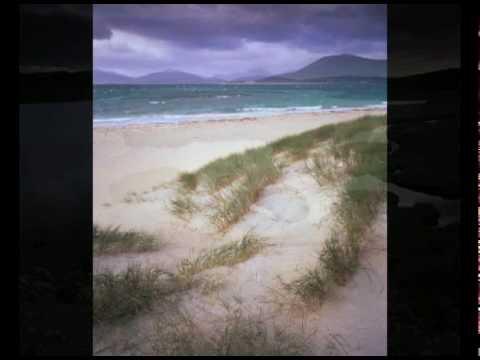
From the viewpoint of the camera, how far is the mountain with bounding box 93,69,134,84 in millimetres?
2000

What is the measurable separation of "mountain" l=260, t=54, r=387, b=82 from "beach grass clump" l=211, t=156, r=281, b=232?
0.45 metres

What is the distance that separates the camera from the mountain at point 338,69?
199cm

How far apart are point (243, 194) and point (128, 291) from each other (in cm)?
77

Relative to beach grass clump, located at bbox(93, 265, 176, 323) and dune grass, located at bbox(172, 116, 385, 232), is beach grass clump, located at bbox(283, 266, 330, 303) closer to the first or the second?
dune grass, located at bbox(172, 116, 385, 232)

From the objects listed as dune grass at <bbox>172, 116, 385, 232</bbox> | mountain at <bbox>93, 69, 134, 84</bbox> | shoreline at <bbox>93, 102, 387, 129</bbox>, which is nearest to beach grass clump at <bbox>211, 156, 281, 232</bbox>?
dune grass at <bbox>172, 116, 385, 232</bbox>

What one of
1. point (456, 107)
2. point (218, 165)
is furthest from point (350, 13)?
point (218, 165)

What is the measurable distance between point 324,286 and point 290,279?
17 cm

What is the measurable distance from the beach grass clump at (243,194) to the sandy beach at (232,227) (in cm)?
5

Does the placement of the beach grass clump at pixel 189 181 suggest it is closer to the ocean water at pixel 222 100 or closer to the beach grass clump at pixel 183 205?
the beach grass clump at pixel 183 205

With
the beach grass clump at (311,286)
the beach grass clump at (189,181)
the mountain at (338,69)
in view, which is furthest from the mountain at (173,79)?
the beach grass clump at (311,286)

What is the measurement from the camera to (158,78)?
2018 mm

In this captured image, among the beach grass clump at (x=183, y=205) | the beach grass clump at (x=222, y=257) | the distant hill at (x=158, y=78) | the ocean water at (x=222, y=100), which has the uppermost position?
the distant hill at (x=158, y=78)

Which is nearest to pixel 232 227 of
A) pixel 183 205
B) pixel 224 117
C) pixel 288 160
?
pixel 183 205

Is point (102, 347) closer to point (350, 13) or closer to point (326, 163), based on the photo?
point (326, 163)
